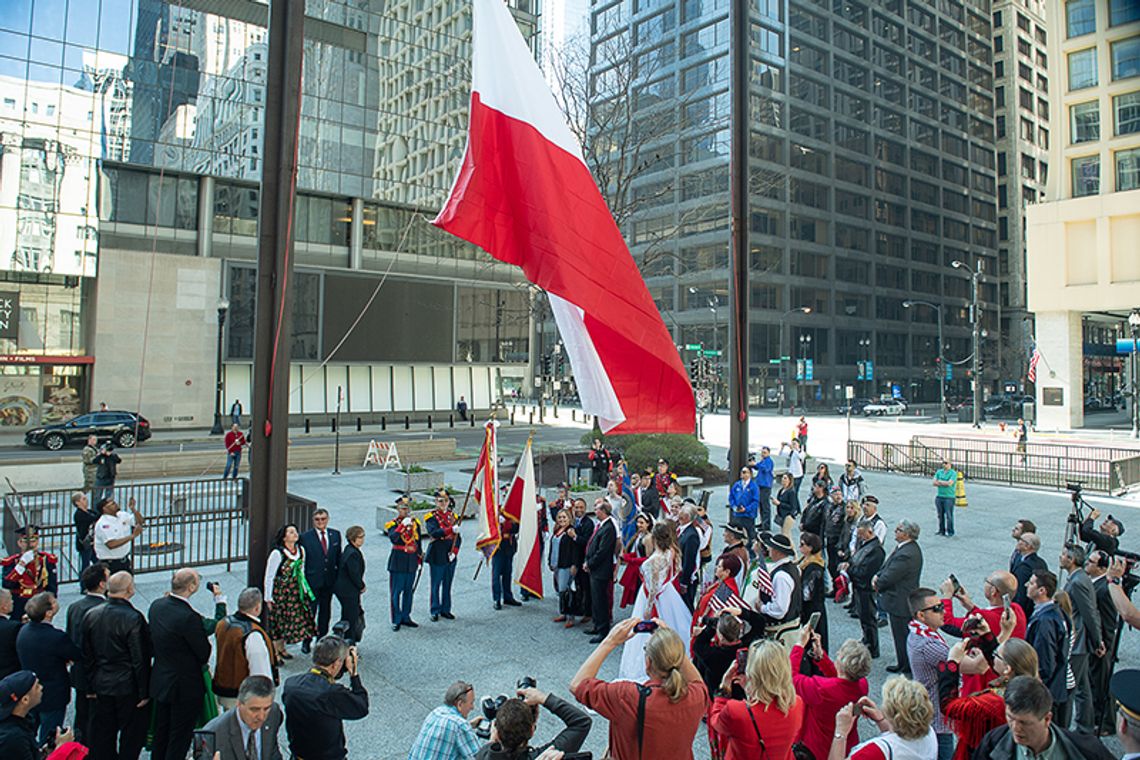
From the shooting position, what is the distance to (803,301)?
8200 cm

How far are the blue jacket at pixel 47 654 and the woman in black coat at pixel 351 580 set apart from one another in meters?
3.27

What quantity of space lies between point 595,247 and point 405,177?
48137 mm

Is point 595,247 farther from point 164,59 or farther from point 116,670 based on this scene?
point 164,59

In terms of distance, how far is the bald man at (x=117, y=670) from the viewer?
19.4 feet

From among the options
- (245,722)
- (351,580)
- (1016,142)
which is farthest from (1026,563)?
(1016,142)

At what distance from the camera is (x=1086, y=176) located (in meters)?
48.8

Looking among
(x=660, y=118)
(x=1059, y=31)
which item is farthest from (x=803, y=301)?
(x=660, y=118)

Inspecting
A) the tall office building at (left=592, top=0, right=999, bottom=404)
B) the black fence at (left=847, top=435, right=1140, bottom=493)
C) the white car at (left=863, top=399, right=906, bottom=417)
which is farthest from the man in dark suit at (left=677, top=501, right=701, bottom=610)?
the white car at (left=863, top=399, right=906, bottom=417)

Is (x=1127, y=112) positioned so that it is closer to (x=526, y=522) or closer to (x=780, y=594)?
(x=526, y=522)

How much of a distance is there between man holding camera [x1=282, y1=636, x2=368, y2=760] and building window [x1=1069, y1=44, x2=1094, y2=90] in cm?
6159

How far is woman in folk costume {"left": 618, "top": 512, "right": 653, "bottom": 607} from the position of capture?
395 inches

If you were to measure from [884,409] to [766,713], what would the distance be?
72.9m

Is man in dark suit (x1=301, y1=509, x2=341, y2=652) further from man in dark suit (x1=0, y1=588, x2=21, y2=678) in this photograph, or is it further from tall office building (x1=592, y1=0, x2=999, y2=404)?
tall office building (x1=592, y1=0, x2=999, y2=404)

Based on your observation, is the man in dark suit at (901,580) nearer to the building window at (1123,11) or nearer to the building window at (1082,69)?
the building window at (1082,69)
